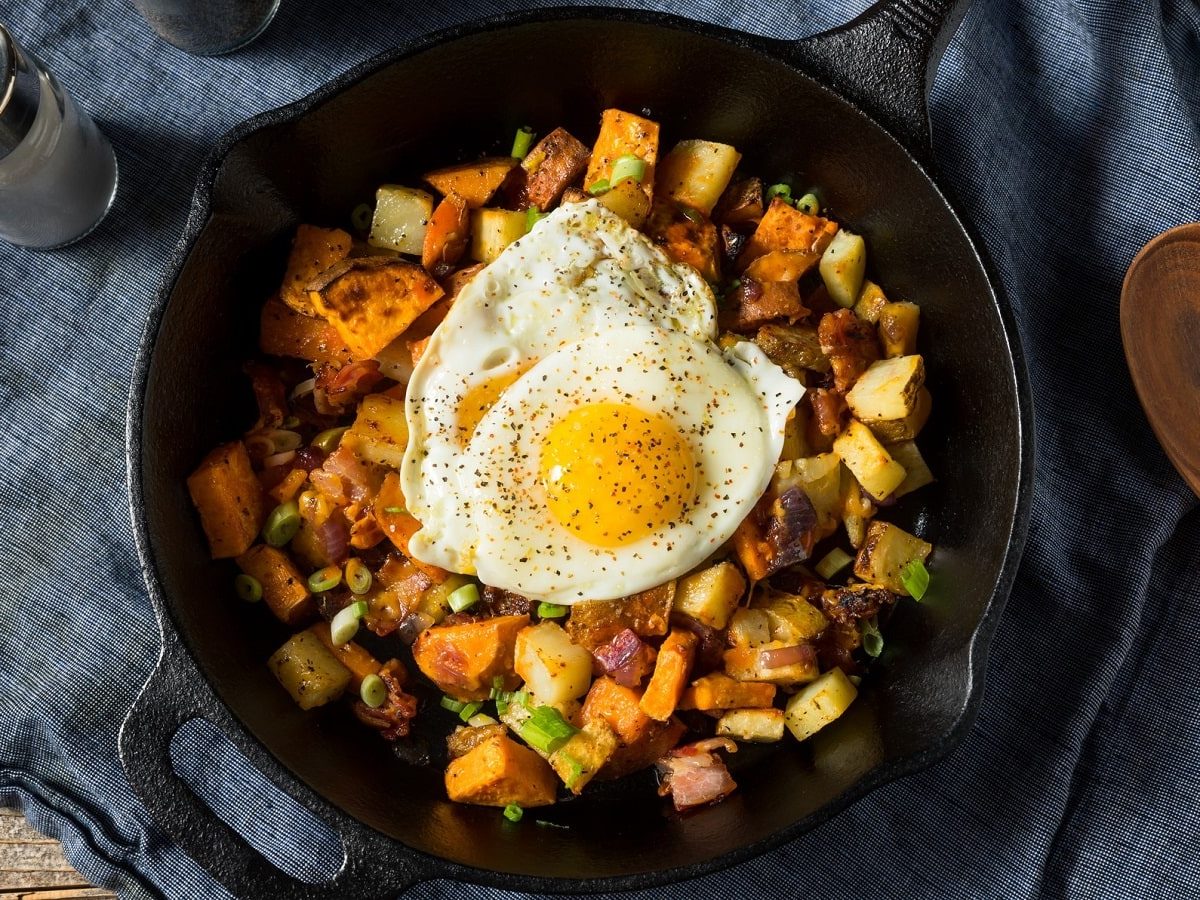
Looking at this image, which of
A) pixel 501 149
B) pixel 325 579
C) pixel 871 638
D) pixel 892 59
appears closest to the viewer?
pixel 892 59

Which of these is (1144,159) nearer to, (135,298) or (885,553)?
(885,553)

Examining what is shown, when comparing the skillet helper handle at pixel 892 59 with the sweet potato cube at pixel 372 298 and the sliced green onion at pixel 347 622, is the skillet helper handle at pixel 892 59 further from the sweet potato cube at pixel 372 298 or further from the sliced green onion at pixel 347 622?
the sliced green onion at pixel 347 622

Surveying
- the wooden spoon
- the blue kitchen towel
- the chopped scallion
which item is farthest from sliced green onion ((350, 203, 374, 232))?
the wooden spoon

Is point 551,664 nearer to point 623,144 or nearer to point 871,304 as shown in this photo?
point 871,304

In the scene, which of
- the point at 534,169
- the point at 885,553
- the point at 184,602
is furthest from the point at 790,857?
the point at 534,169

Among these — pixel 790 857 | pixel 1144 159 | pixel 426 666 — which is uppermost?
pixel 1144 159

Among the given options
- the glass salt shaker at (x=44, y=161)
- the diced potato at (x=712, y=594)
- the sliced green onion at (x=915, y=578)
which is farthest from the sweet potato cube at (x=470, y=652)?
the glass salt shaker at (x=44, y=161)

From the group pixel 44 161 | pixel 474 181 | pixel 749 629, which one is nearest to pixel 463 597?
pixel 749 629

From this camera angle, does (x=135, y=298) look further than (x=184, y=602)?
Yes
